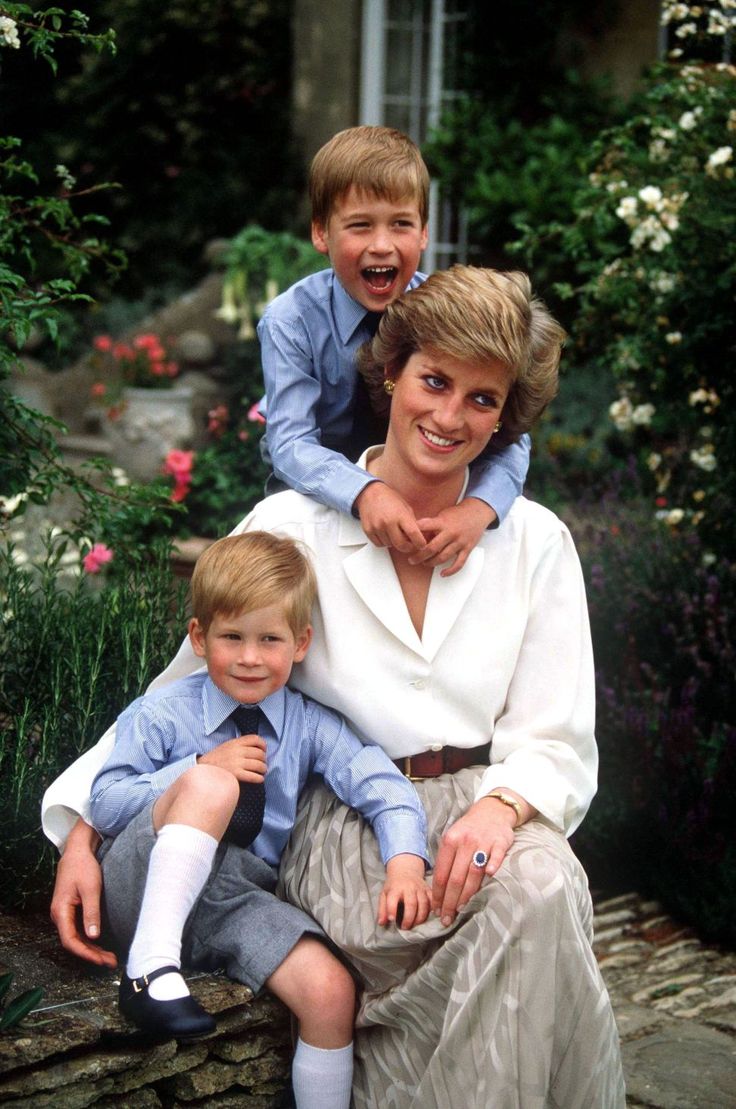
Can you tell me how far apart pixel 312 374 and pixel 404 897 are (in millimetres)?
1297

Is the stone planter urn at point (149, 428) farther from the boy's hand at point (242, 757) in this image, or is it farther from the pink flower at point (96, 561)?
the boy's hand at point (242, 757)

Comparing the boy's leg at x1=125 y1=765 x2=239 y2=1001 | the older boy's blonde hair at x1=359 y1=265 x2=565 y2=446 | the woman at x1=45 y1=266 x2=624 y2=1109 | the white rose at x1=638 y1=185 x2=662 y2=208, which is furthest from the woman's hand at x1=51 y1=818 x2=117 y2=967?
the white rose at x1=638 y1=185 x2=662 y2=208

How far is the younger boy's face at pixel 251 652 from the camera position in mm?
2467

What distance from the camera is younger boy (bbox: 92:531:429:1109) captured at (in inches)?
89.9

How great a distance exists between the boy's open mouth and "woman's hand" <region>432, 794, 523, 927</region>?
122 cm

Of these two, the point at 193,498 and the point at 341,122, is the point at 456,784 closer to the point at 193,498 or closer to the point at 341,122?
the point at 193,498

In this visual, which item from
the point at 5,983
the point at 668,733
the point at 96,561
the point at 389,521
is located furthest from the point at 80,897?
the point at 96,561

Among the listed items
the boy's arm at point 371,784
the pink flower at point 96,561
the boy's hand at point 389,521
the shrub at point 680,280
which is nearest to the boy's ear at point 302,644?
the boy's arm at point 371,784

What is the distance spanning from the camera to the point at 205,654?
2539 millimetres

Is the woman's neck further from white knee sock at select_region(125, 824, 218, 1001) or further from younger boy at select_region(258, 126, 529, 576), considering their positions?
white knee sock at select_region(125, 824, 218, 1001)

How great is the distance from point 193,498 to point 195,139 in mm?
4341

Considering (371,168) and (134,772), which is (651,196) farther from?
(134,772)

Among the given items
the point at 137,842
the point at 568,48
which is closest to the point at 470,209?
the point at 568,48

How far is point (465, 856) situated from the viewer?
A: 2303 millimetres
